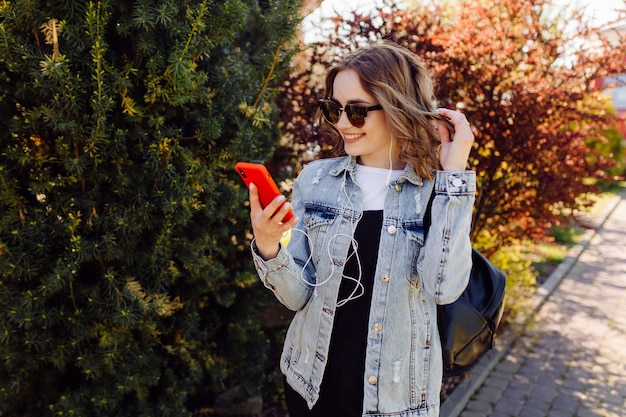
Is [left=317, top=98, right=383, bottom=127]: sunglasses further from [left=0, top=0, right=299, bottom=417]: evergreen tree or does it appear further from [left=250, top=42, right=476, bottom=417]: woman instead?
[left=0, top=0, right=299, bottom=417]: evergreen tree

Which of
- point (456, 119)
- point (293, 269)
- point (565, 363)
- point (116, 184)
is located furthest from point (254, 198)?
point (565, 363)

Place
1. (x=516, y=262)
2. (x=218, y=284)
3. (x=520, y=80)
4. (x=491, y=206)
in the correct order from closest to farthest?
(x=218, y=284) → (x=520, y=80) → (x=491, y=206) → (x=516, y=262)

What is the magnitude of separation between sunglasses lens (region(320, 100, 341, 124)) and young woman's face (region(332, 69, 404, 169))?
21 mm

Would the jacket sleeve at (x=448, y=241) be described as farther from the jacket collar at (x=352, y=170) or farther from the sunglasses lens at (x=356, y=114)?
the sunglasses lens at (x=356, y=114)

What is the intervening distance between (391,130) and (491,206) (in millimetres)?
2860

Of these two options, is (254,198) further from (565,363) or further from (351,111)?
(565,363)

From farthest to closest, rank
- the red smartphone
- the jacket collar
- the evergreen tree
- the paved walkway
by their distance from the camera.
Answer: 1. the paved walkway
2. the evergreen tree
3. the jacket collar
4. the red smartphone

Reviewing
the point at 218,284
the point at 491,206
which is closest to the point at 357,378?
the point at 218,284

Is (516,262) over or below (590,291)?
over

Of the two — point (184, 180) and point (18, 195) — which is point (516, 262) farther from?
point (18, 195)

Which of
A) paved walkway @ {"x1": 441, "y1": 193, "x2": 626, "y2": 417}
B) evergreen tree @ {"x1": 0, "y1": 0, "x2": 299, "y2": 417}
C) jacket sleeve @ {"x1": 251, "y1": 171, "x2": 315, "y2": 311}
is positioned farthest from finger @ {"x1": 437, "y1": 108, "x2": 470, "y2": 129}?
paved walkway @ {"x1": 441, "y1": 193, "x2": 626, "y2": 417}

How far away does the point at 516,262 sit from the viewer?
602 centimetres

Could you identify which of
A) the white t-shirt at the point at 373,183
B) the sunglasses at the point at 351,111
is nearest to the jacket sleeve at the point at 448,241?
the white t-shirt at the point at 373,183

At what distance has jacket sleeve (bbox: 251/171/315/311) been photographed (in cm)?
183
